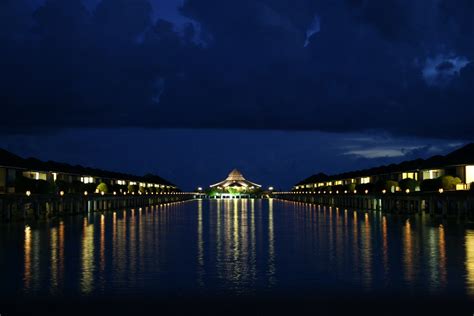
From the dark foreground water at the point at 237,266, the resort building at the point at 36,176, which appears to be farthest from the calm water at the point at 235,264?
the resort building at the point at 36,176

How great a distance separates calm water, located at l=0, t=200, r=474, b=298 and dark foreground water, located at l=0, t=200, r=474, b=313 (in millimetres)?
36

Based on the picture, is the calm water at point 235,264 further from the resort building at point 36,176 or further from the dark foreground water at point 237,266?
the resort building at point 36,176

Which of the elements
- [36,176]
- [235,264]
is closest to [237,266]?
[235,264]

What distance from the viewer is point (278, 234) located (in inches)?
1655

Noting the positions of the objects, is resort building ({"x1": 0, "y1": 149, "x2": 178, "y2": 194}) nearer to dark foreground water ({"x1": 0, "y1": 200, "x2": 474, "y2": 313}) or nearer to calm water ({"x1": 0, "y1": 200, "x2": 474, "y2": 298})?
calm water ({"x1": 0, "y1": 200, "x2": 474, "y2": 298})

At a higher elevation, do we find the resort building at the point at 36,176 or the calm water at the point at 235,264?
the resort building at the point at 36,176

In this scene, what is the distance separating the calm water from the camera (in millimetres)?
19266

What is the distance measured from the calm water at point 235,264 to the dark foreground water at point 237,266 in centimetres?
4

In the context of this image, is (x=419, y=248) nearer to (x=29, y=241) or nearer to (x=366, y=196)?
(x=29, y=241)

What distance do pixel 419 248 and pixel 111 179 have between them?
97.8 metres

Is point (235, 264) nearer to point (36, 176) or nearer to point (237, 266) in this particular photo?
point (237, 266)

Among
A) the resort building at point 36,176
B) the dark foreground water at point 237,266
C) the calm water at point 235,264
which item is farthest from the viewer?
the resort building at point 36,176

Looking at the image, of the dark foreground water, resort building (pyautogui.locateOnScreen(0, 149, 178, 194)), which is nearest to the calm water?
the dark foreground water

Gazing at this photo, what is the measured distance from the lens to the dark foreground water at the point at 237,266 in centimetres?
1853
